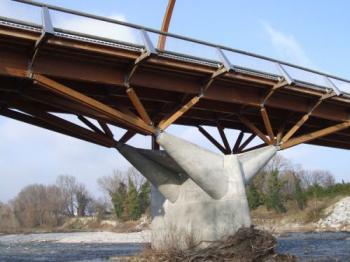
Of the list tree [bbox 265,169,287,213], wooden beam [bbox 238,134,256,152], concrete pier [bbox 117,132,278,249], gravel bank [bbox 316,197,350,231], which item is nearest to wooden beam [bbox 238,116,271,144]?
concrete pier [bbox 117,132,278,249]

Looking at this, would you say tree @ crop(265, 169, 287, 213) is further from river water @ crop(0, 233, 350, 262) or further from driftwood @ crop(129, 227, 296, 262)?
driftwood @ crop(129, 227, 296, 262)

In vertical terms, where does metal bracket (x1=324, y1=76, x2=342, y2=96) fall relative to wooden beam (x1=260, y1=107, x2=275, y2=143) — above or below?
above

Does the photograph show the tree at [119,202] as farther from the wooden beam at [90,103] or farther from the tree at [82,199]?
the wooden beam at [90,103]

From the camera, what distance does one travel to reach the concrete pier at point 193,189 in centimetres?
1800

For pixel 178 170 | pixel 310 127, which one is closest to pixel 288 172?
pixel 310 127

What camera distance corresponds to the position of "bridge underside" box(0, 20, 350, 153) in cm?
1473

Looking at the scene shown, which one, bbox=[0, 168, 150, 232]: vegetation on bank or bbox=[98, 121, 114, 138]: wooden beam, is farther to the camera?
bbox=[0, 168, 150, 232]: vegetation on bank

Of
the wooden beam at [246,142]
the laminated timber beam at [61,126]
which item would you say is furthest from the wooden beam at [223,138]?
the laminated timber beam at [61,126]

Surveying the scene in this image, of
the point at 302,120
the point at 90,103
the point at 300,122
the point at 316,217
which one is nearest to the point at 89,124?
the point at 90,103

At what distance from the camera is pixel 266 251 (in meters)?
17.6

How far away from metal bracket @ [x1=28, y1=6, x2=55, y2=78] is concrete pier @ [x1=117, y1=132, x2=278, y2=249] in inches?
199

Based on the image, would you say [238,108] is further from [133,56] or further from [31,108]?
[31,108]

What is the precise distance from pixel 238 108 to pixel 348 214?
45028mm

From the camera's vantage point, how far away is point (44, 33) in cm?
1377
